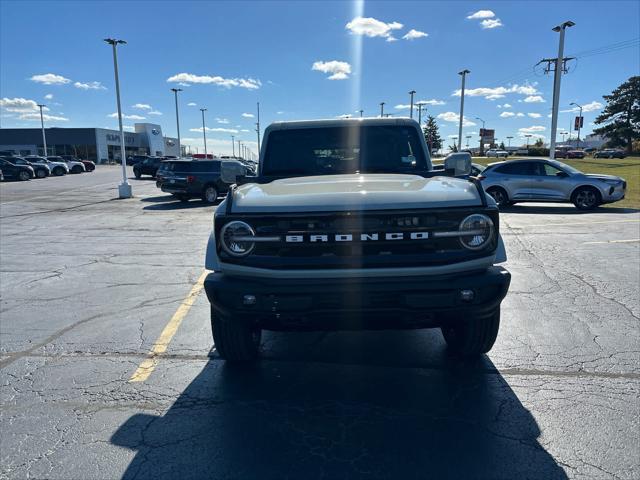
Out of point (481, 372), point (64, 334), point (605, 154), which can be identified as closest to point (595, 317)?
point (481, 372)

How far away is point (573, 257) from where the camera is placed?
7988mm

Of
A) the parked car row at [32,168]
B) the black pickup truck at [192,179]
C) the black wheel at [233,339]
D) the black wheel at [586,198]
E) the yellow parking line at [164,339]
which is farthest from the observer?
the parked car row at [32,168]

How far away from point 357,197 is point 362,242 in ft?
1.00

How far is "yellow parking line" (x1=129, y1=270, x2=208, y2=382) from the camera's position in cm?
380

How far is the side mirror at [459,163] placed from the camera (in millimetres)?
4434

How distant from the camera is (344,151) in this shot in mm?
4699

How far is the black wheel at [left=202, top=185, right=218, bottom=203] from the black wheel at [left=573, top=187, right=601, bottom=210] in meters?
12.8

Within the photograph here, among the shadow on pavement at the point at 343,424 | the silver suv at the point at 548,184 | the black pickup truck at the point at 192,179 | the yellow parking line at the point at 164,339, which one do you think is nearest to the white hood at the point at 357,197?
the shadow on pavement at the point at 343,424

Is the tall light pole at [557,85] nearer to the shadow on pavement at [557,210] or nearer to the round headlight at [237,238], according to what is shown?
the shadow on pavement at [557,210]

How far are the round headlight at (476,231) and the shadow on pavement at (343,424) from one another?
1.13 m

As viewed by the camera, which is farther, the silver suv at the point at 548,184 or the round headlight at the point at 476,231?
the silver suv at the point at 548,184

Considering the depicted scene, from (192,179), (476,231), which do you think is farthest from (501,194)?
(476,231)

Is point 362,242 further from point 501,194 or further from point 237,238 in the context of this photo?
point 501,194

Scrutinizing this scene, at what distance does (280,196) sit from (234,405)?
1.49m
